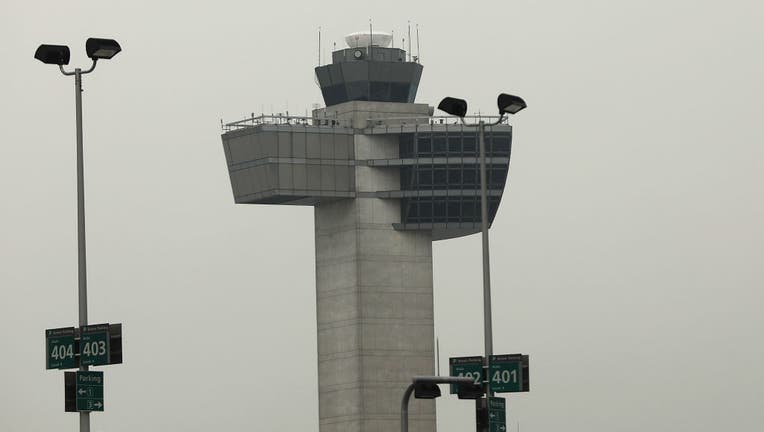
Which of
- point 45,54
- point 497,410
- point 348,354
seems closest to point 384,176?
point 348,354

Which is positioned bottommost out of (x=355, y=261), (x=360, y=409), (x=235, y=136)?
(x=360, y=409)

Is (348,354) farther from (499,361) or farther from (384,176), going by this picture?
(499,361)

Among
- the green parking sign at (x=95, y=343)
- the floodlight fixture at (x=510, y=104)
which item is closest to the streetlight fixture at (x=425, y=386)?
the green parking sign at (x=95, y=343)

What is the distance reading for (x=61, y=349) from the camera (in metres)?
67.2

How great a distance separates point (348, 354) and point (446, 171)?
1527 centimetres

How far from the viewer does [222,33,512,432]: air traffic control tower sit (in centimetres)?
14725

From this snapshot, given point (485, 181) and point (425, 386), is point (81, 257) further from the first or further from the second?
point (485, 181)

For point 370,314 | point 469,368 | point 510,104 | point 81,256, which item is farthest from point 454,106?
point 370,314

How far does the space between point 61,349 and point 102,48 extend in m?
10.1

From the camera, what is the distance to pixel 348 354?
5842 inches

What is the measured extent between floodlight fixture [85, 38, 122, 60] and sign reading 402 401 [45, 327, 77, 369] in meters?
9.17

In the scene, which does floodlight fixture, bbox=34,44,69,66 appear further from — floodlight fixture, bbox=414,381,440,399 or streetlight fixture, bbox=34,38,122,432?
floodlight fixture, bbox=414,381,440,399

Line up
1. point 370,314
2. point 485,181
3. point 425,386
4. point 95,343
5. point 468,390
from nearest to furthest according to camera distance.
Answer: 1. point 425,386
2. point 95,343
3. point 468,390
4. point 485,181
5. point 370,314

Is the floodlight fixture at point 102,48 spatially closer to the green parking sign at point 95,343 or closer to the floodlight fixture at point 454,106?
the green parking sign at point 95,343
